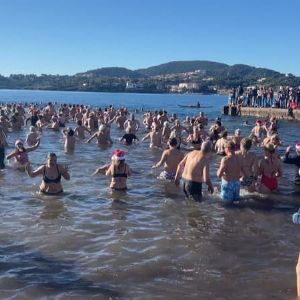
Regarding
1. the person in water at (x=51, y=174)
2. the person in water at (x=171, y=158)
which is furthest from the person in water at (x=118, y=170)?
the person in water at (x=51, y=174)

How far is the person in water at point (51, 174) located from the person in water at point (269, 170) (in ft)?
14.1

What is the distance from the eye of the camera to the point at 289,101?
4319 centimetres

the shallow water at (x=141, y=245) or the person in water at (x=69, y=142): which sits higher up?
the person in water at (x=69, y=142)

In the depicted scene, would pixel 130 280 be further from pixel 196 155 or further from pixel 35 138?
pixel 35 138

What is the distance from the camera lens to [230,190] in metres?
10.7

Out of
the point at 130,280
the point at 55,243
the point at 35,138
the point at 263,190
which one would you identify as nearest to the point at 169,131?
the point at 35,138

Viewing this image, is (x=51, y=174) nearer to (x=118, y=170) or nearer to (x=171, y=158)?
(x=118, y=170)

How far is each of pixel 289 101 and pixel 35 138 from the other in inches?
1151

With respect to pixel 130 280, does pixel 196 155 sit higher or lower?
higher

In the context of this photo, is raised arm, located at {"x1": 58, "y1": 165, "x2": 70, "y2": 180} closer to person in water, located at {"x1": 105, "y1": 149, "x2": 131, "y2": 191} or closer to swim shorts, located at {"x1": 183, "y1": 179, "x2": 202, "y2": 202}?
person in water, located at {"x1": 105, "y1": 149, "x2": 131, "y2": 191}

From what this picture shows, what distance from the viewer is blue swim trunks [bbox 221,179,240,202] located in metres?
10.7

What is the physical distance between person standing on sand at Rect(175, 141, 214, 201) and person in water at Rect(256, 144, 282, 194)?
5.10 ft

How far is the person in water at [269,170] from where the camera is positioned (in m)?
11.2

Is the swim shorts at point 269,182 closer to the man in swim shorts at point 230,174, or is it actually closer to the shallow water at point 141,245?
the shallow water at point 141,245
